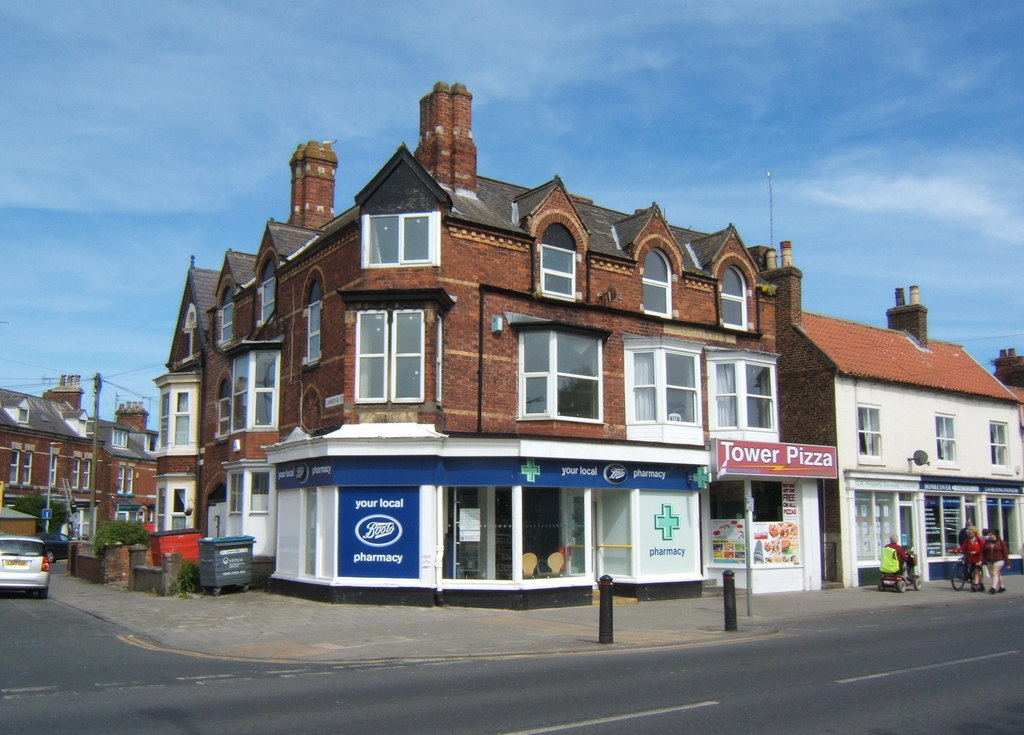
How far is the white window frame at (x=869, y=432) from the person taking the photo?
2662cm

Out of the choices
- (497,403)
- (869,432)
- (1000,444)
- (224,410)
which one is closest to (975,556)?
(869,432)

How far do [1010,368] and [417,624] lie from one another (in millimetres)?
32609

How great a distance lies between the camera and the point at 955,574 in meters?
26.7

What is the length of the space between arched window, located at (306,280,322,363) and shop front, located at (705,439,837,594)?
412 inches

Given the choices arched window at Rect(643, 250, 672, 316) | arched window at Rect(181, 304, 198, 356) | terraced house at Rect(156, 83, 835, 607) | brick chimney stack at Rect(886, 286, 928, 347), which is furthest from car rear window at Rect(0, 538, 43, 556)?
brick chimney stack at Rect(886, 286, 928, 347)

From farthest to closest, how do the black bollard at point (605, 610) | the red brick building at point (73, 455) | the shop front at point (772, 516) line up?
the red brick building at point (73, 455)
the shop front at point (772, 516)
the black bollard at point (605, 610)

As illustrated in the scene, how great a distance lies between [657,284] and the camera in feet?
A: 81.0

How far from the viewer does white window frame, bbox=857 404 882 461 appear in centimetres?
2662

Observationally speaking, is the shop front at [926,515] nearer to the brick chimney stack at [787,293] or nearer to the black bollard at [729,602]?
Answer: the brick chimney stack at [787,293]

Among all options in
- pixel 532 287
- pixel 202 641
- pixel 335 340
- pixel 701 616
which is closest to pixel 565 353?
pixel 532 287

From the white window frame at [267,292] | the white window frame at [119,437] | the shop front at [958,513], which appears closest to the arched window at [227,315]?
the white window frame at [267,292]

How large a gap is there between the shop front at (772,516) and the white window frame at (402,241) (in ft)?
29.5

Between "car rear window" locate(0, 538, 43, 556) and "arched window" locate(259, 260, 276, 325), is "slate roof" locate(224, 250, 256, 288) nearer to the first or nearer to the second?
"arched window" locate(259, 260, 276, 325)

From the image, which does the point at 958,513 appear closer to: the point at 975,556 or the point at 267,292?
the point at 975,556
